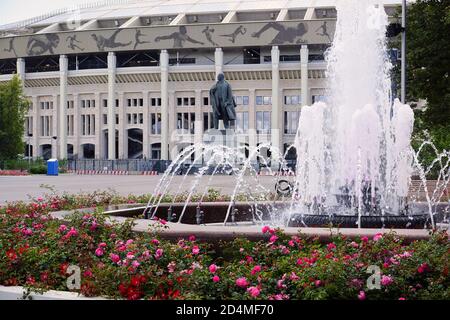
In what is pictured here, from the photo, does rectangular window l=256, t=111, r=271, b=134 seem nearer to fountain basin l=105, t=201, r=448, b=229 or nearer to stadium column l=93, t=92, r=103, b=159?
stadium column l=93, t=92, r=103, b=159

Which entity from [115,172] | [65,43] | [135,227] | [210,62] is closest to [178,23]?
[210,62]

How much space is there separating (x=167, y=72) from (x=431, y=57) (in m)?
42.3

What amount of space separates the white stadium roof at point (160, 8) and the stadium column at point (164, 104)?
5.88 m

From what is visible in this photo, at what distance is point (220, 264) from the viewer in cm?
695

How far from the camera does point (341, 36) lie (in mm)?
15430

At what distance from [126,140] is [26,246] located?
62.8m

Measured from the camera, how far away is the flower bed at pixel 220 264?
5.20 meters

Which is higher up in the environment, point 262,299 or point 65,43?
point 65,43

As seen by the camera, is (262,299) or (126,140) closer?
(262,299)

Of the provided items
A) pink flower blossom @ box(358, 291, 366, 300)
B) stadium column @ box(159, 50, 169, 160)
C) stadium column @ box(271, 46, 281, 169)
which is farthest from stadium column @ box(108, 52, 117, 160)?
pink flower blossom @ box(358, 291, 366, 300)

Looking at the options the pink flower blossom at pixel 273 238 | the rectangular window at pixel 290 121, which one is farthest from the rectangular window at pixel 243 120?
the pink flower blossom at pixel 273 238

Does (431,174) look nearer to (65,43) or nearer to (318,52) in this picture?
(318,52)

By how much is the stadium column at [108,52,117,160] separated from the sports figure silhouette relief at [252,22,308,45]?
14311mm

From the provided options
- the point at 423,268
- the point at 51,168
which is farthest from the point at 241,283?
the point at 51,168
